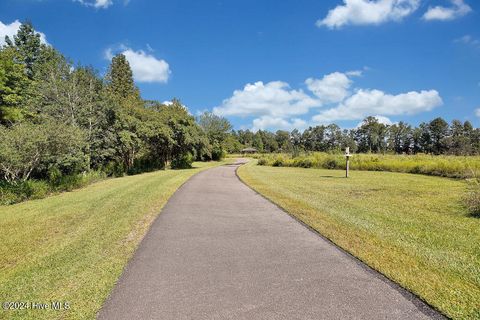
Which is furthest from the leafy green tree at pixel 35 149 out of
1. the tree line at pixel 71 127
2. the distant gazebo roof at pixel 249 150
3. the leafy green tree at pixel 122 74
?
the distant gazebo roof at pixel 249 150

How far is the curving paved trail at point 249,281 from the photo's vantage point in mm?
3412

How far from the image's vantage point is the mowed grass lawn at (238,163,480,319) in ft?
13.1

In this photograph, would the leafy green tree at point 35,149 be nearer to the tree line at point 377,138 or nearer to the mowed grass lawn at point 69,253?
the mowed grass lawn at point 69,253

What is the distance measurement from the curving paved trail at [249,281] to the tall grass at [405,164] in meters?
12.4

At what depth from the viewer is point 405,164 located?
25938 millimetres

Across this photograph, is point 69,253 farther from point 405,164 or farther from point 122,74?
point 122,74

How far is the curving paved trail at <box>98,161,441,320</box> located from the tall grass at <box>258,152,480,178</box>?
12430mm

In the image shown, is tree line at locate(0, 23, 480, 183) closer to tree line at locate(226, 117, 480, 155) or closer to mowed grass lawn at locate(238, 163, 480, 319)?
mowed grass lawn at locate(238, 163, 480, 319)

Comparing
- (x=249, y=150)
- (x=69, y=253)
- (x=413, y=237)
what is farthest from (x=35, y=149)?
(x=249, y=150)

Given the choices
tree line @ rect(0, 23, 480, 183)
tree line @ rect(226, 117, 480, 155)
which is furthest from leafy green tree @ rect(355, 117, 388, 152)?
tree line @ rect(0, 23, 480, 183)

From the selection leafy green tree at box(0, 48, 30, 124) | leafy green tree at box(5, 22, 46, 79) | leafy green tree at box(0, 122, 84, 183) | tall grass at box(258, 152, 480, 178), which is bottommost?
tall grass at box(258, 152, 480, 178)

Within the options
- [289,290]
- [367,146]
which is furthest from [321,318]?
[367,146]

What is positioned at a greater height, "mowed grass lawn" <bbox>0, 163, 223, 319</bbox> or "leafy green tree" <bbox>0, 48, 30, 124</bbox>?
"leafy green tree" <bbox>0, 48, 30, 124</bbox>

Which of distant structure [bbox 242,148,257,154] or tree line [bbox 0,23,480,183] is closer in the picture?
tree line [bbox 0,23,480,183]
